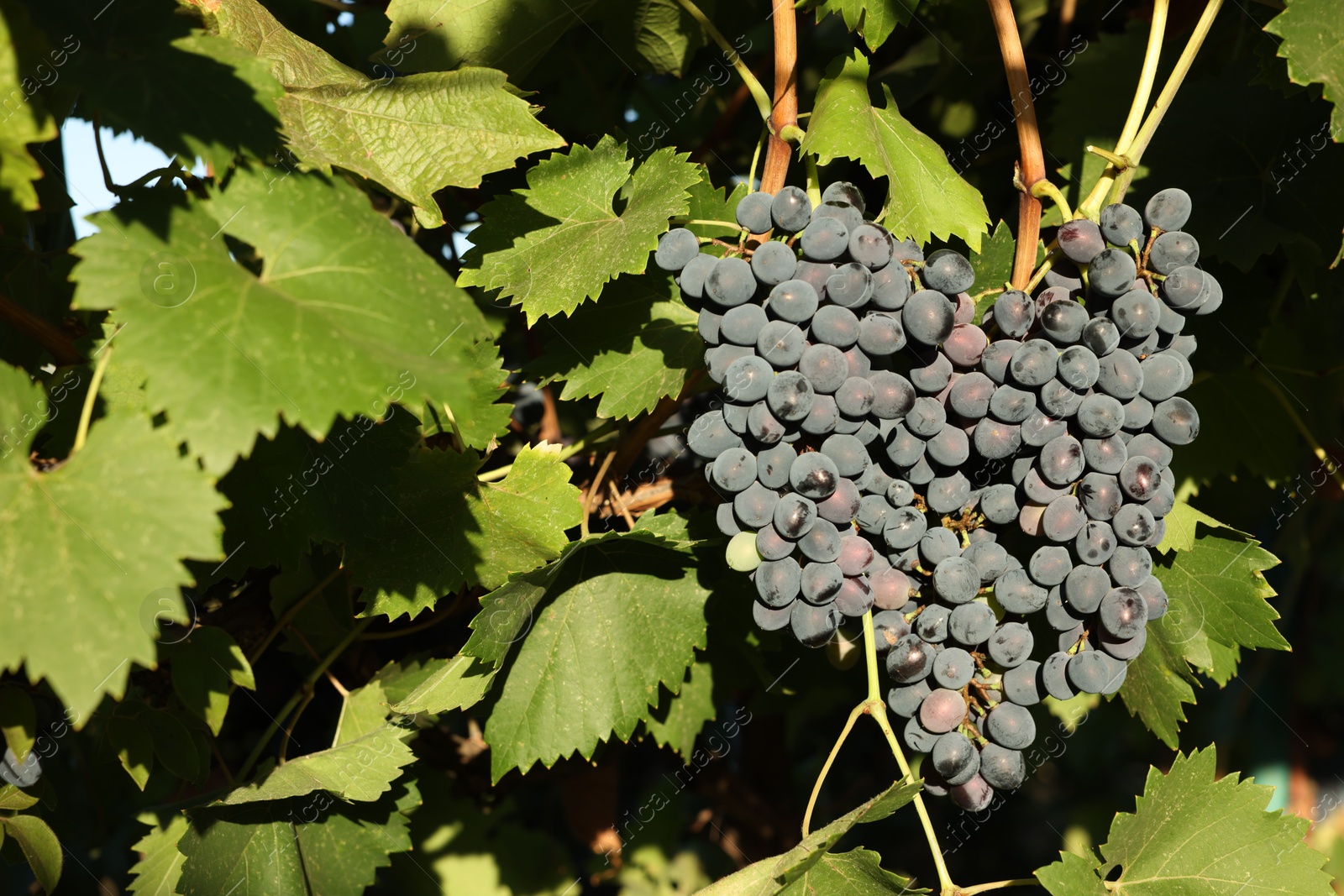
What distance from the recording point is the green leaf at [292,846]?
3.66ft

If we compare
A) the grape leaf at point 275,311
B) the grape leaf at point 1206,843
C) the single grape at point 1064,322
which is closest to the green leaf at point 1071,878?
the grape leaf at point 1206,843

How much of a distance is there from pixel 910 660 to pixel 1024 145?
1.84 ft

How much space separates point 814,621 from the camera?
98cm

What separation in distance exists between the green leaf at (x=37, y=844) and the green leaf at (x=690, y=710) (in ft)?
2.36

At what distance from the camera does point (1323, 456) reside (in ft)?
4.26

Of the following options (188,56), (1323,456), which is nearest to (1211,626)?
(1323,456)

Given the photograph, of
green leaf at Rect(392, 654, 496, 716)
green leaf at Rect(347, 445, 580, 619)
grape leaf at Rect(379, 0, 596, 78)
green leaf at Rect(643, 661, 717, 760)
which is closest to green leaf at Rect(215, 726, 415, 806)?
green leaf at Rect(392, 654, 496, 716)

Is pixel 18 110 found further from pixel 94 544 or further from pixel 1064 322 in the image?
pixel 1064 322

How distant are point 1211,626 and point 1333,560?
1992 mm

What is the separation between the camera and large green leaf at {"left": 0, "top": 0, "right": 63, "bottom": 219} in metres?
0.69

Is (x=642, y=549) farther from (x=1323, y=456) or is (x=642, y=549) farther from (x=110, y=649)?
(x=1323, y=456)

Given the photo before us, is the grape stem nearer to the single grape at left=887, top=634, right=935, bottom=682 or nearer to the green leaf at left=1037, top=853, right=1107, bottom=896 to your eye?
the single grape at left=887, top=634, right=935, bottom=682

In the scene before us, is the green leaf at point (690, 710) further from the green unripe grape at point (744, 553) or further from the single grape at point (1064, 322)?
the single grape at point (1064, 322)

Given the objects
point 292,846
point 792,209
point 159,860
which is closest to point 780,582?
point 792,209
